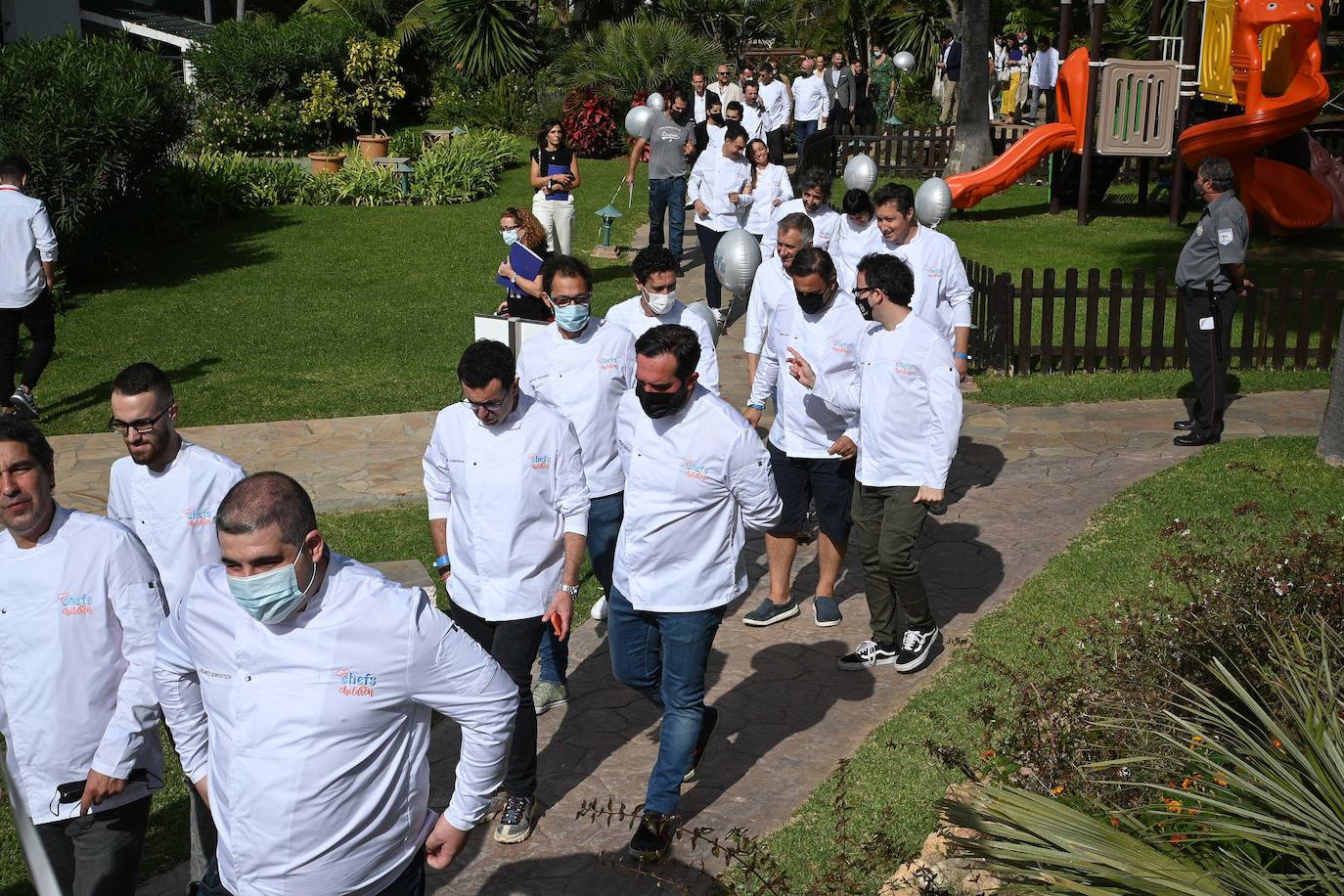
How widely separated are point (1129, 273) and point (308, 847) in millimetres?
15399

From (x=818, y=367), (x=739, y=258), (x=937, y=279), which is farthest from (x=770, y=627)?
(x=739, y=258)

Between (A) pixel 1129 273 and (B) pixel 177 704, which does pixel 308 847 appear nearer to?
(B) pixel 177 704

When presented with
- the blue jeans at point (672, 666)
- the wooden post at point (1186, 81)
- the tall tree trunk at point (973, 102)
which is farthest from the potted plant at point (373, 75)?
the blue jeans at point (672, 666)

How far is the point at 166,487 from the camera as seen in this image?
16.0ft

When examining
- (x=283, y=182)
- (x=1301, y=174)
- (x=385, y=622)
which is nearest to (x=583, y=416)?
(x=385, y=622)

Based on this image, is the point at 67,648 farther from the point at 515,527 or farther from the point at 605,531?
the point at 605,531

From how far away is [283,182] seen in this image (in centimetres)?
2236

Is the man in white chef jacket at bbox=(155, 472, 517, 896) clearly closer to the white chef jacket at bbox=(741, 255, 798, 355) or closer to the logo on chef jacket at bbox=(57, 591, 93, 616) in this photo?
the logo on chef jacket at bbox=(57, 591, 93, 616)

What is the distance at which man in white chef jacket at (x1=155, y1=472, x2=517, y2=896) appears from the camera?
11.3ft

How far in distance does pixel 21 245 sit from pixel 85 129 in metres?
5.31

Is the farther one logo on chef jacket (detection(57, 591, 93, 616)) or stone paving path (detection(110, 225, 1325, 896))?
stone paving path (detection(110, 225, 1325, 896))

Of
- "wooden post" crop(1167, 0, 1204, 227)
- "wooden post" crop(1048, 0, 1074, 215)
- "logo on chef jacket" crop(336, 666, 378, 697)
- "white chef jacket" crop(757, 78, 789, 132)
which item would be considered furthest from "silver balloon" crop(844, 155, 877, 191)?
"logo on chef jacket" crop(336, 666, 378, 697)

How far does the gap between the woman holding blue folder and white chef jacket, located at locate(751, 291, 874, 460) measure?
327 inches

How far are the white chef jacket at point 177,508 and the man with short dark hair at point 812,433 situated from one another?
3.18 meters
